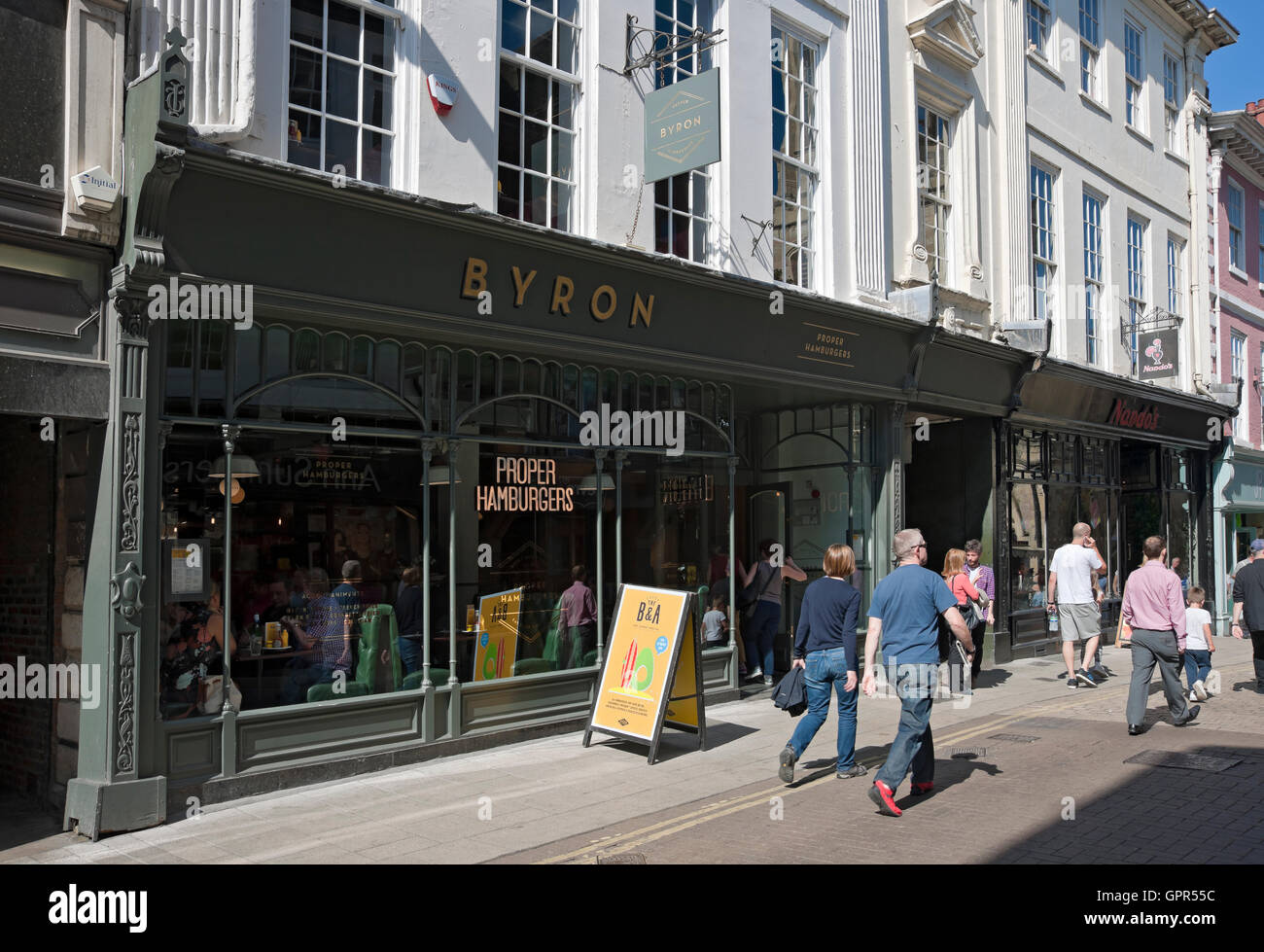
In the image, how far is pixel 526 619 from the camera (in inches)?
384

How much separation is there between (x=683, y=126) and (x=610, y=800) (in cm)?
625

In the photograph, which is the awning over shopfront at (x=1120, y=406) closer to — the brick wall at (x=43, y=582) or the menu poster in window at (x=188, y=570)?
the menu poster in window at (x=188, y=570)

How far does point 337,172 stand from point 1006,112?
38.6 feet

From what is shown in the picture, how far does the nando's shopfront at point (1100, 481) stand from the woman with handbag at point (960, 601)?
3551 millimetres

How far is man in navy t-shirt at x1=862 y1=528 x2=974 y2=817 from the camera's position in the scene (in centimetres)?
675

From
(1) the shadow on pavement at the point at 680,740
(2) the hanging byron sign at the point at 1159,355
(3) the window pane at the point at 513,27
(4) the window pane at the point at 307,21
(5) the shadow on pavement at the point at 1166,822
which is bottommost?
(1) the shadow on pavement at the point at 680,740

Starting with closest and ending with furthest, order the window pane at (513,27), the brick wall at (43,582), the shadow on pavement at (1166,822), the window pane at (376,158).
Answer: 1. the shadow on pavement at (1166,822)
2. the brick wall at (43,582)
3. the window pane at (376,158)
4. the window pane at (513,27)

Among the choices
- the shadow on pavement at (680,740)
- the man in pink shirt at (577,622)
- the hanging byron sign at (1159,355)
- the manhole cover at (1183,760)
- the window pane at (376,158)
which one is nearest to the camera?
the manhole cover at (1183,760)

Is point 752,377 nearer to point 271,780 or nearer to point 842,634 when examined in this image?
point 842,634

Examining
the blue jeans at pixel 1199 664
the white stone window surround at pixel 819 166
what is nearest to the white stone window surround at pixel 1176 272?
the white stone window surround at pixel 819 166

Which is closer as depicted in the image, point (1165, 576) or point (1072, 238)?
point (1165, 576)

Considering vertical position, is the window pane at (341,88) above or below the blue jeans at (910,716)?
above

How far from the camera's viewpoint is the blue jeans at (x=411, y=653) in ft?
28.7

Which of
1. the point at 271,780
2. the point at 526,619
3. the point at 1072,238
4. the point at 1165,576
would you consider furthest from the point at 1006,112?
the point at 271,780
